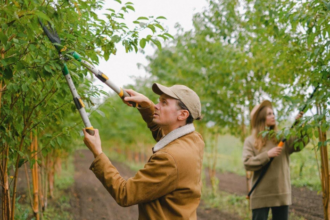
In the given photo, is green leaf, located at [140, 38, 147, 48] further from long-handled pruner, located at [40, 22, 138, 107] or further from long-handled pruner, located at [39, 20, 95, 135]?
long-handled pruner, located at [39, 20, 95, 135]

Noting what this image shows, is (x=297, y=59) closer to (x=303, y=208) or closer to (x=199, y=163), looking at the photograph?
(x=199, y=163)

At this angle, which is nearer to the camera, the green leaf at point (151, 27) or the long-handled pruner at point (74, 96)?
the long-handled pruner at point (74, 96)

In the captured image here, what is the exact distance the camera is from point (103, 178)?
1945mm

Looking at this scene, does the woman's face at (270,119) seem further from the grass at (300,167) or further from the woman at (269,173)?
the grass at (300,167)

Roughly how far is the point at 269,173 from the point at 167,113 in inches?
98.6

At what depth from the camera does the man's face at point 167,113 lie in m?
2.24

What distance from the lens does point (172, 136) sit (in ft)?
7.08

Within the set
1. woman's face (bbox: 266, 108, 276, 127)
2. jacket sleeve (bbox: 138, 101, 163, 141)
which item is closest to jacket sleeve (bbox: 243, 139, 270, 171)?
woman's face (bbox: 266, 108, 276, 127)

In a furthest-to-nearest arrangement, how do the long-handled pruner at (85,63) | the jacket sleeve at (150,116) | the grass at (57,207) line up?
the grass at (57,207) < the jacket sleeve at (150,116) < the long-handled pruner at (85,63)

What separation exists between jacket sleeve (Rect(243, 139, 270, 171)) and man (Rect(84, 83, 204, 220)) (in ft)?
7.08

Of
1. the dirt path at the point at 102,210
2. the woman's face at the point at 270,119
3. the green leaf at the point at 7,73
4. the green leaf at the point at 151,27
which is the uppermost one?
the green leaf at the point at 151,27

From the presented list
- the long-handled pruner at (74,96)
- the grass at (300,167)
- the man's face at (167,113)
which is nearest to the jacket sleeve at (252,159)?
the grass at (300,167)

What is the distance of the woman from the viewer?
4.12 metres

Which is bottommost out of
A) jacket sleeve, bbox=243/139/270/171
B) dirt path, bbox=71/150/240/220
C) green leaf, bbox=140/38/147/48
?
dirt path, bbox=71/150/240/220
